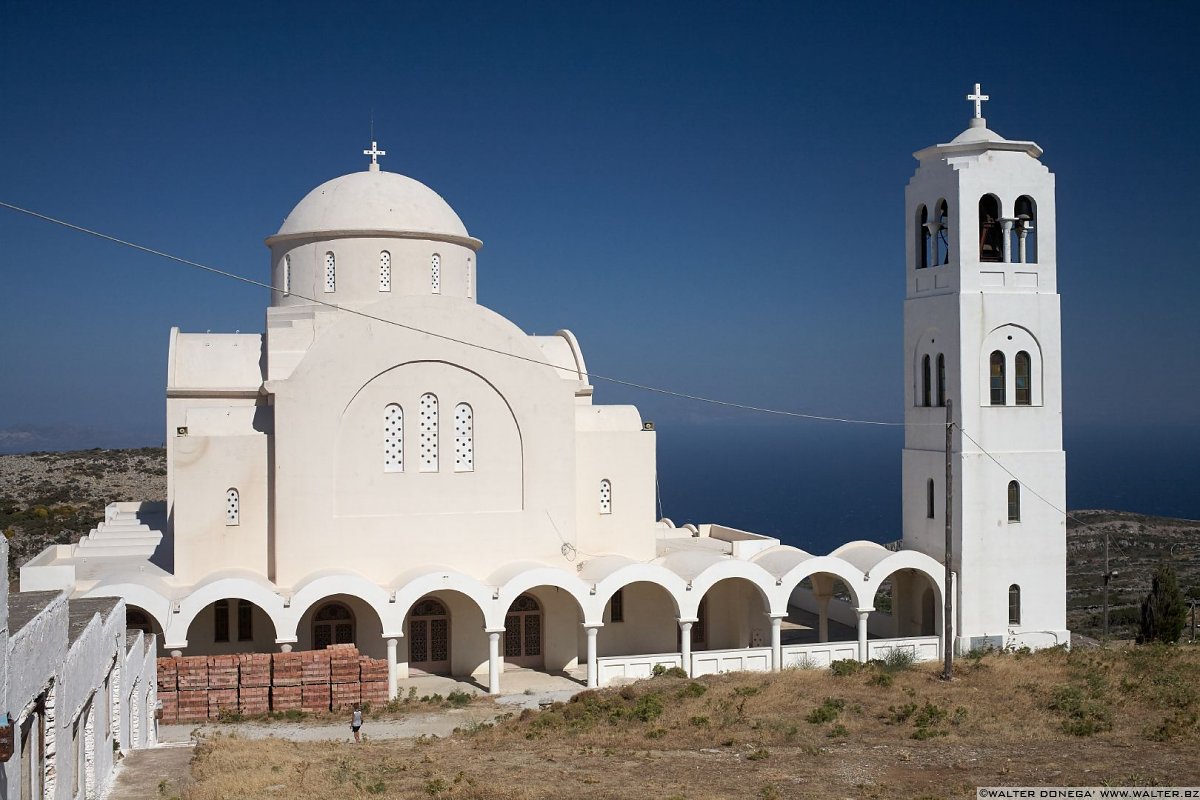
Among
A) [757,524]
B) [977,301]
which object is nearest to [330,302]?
[977,301]

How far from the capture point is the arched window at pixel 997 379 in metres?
25.1

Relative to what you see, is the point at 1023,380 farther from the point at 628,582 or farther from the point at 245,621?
the point at 245,621

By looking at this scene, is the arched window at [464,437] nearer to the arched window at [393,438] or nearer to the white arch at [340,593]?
the arched window at [393,438]

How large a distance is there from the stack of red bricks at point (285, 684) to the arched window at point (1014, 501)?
14971 mm

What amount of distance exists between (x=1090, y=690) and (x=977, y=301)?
28.1 ft

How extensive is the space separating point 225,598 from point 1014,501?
1633 centimetres

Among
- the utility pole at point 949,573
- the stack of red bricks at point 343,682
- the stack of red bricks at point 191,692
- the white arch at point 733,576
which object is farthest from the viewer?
the white arch at point 733,576

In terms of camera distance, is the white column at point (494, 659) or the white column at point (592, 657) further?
the white column at point (592, 657)

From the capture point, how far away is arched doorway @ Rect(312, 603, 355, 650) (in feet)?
77.7

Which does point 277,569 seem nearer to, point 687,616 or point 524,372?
point 524,372

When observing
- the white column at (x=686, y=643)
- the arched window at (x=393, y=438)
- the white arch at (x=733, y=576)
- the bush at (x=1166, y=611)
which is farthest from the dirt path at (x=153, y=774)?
the bush at (x=1166, y=611)

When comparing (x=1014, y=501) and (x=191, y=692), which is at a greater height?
(x=1014, y=501)

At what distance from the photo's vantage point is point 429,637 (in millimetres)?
24375

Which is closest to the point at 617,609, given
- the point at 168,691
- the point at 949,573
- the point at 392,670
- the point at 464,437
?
the point at 464,437
